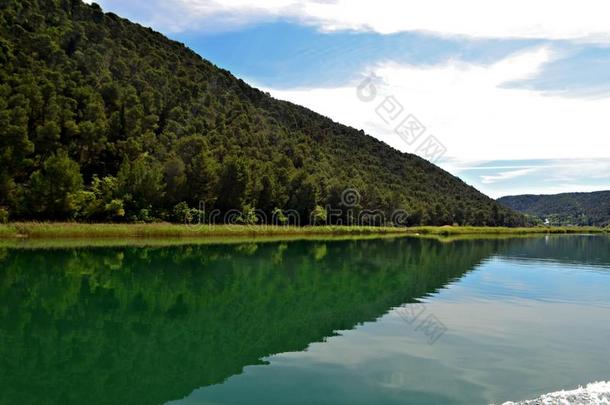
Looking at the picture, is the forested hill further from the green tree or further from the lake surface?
the lake surface

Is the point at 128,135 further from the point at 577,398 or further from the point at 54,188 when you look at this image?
the point at 577,398

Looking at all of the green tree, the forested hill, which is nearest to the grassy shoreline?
the green tree

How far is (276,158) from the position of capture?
10650cm

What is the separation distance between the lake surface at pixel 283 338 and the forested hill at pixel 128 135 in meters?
33.4

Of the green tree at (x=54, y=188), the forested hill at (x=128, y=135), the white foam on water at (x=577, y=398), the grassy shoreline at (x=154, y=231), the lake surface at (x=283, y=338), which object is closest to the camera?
the white foam on water at (x=577, y=398)

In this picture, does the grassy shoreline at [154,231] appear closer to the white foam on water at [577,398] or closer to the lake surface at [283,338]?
the lake surface at [283,338]

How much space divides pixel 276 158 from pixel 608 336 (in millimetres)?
93051

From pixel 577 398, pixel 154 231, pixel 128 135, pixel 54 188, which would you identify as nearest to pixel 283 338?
pixel 577 398

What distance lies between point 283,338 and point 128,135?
7487 cm

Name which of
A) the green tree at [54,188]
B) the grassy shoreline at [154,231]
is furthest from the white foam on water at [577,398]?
the green tree at [54,188]

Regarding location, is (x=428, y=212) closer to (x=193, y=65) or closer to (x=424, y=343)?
(x=193, y=65)

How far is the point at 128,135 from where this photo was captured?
81.6 meters

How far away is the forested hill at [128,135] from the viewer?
5647cm

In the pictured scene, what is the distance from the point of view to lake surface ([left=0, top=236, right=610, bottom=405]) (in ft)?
32.6
